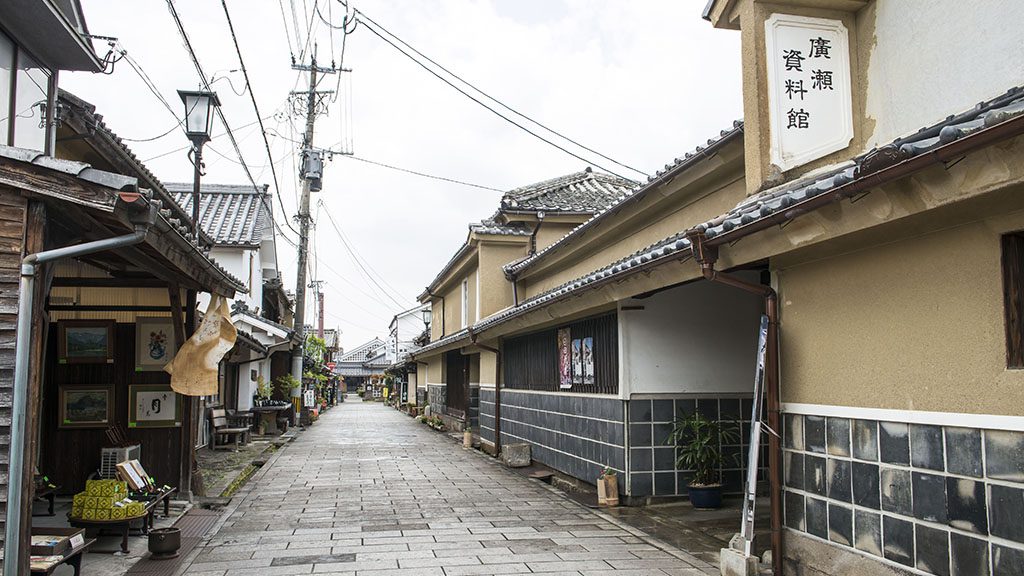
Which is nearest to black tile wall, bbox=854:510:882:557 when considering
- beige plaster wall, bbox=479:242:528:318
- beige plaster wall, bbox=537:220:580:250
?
beige plaster wall, bbox=537:220:580:250

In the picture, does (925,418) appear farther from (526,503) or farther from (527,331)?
(527,331)

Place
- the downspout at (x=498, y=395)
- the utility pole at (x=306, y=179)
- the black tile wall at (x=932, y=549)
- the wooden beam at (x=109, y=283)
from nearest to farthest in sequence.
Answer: the black tile wall at (x=932, y=549) < the wooden beam at (x=109, y=283) < the downspout at (x=498, y=395) < the utility pole at (x=306, y=179)

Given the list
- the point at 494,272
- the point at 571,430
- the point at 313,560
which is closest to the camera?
the point at 313,560

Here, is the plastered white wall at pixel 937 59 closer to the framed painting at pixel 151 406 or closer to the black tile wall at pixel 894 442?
the black tile wall at pixel 894 442

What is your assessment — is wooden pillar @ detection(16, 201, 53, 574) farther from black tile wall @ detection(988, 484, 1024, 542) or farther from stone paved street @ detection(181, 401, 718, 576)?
black tile wall @ detection(988, 484, 1024, 542)

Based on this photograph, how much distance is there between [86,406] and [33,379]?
18.8ft

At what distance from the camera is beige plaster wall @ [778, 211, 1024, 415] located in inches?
195

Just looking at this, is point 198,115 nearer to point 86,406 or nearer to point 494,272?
point 86,406

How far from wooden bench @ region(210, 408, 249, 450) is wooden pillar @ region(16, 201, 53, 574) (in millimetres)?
15172

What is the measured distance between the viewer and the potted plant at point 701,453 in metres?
10.5

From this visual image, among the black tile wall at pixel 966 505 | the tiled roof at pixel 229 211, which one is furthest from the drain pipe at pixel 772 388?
the tiled roof at pixel 229 211

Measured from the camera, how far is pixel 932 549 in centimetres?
535

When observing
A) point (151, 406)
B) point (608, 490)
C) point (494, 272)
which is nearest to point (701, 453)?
point (608, 490)

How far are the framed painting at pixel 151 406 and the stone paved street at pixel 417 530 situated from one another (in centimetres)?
178
